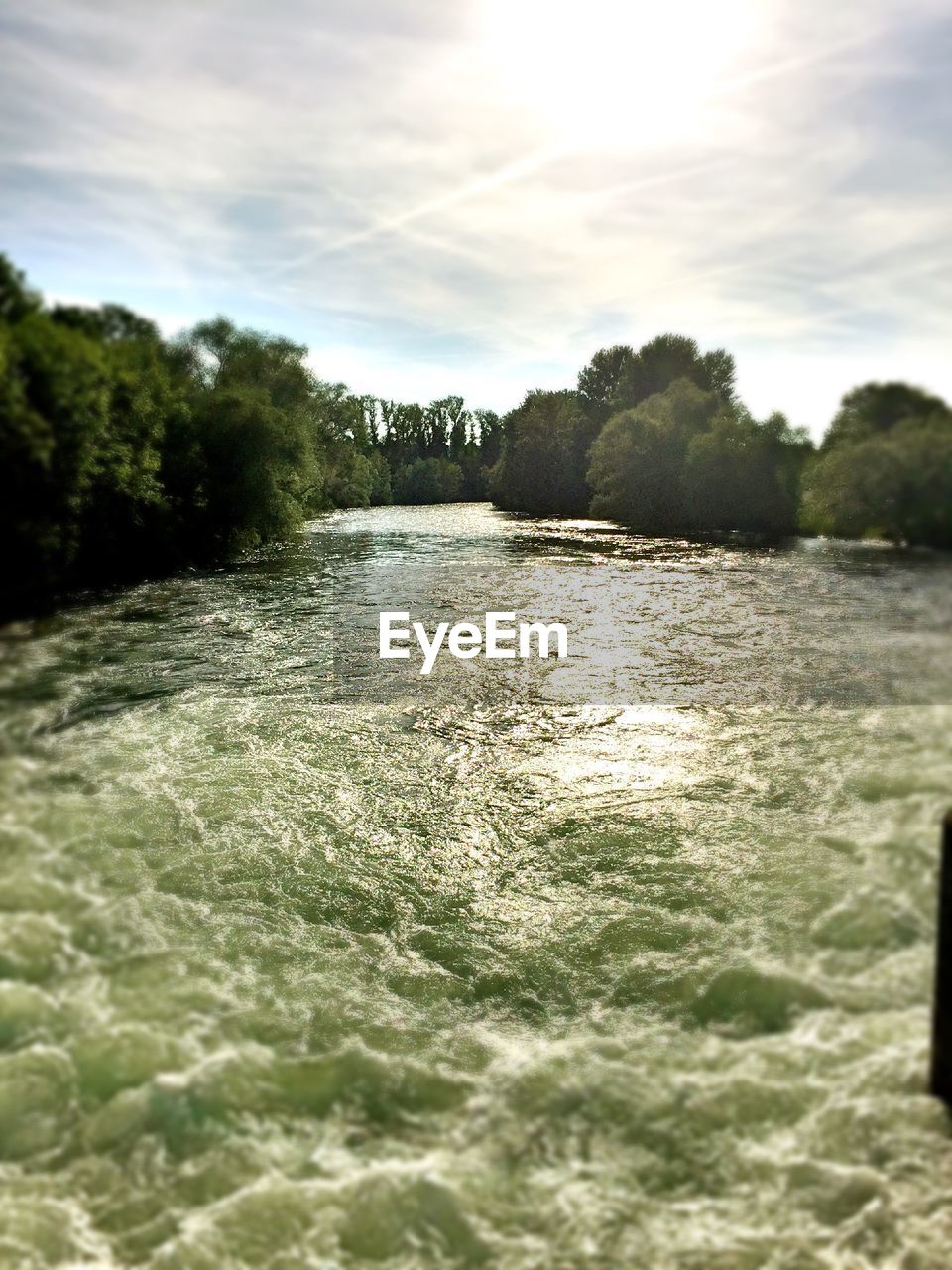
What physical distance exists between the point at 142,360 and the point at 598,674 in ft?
35.9

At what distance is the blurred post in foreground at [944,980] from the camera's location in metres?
4.36

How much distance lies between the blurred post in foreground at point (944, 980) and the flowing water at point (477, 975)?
47cm

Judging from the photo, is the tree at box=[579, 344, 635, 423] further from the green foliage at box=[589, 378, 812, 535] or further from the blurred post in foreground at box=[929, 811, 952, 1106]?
the blurred post in foreground at box=[929, 811, 952, 1106]

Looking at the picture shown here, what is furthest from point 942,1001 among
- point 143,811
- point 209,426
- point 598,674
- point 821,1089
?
point 209,426

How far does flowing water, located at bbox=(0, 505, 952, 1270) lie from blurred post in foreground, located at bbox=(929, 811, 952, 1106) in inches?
18.3

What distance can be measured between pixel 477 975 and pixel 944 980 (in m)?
4.00

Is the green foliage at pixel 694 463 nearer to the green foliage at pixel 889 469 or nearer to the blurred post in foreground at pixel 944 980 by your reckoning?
the green foliage at pixel 889 469

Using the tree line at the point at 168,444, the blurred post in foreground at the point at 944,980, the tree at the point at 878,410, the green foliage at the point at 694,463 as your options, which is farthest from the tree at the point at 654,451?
the blurred post in foreground at the point at 944,980

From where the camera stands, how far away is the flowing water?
4.76 meters

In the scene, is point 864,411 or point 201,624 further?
point 201,624

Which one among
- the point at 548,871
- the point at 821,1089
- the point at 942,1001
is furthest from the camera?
the point at 548,871

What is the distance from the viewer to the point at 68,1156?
5180 millimetres

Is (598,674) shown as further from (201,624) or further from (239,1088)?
(239,1088)

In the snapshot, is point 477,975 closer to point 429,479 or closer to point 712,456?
point 712,456
